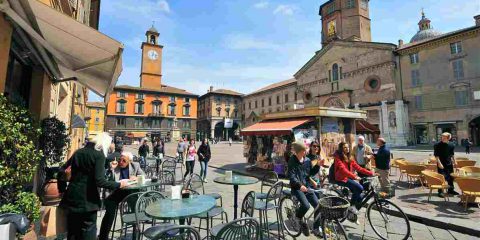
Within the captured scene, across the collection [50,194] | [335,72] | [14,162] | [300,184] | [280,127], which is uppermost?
[335,72]

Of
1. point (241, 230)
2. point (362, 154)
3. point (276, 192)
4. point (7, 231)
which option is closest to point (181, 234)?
point (241, 230)

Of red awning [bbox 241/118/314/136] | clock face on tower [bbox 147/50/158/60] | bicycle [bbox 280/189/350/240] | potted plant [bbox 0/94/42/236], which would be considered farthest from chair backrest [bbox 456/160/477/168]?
clock face on tower [bbox 147/50/158/60]

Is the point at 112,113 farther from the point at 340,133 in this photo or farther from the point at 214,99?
the point at 340,133

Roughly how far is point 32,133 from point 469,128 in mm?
33850

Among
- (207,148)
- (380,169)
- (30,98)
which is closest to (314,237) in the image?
(380,169)

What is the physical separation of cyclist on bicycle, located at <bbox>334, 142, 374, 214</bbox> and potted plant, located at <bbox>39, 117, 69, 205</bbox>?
6034 millimetres

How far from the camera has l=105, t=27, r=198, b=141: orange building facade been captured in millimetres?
51938

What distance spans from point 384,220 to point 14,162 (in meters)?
5.75

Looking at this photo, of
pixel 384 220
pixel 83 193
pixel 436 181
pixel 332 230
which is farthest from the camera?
pixel 436 181

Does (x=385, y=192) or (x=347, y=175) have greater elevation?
(x=347, y=175)

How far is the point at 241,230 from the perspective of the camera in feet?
8.03

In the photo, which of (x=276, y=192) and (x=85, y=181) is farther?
(x=276, y=192)

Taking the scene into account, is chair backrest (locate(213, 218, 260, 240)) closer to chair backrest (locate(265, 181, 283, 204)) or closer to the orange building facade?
chair backrest (locate(265, 181, 283, 204))

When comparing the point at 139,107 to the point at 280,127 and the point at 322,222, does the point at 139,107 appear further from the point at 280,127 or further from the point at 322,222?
the point at 322,222
